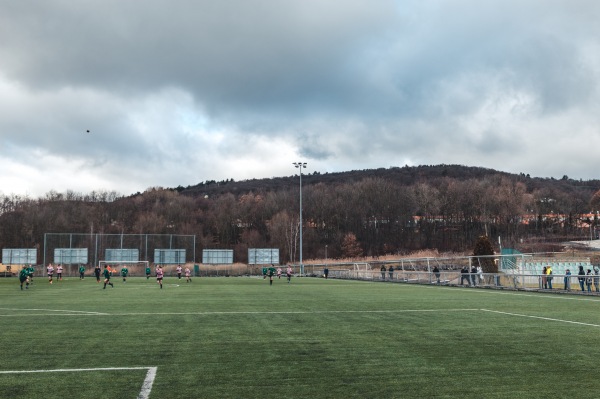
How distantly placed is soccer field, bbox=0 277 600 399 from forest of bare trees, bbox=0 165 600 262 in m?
93.8

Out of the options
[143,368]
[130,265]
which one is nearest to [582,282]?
[143,368]

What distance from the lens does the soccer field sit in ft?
22.4

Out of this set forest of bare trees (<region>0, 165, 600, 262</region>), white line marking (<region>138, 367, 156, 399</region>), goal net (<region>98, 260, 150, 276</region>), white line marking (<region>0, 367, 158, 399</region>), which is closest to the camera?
white line marking (<region>138, 367, 156, 399</region>)

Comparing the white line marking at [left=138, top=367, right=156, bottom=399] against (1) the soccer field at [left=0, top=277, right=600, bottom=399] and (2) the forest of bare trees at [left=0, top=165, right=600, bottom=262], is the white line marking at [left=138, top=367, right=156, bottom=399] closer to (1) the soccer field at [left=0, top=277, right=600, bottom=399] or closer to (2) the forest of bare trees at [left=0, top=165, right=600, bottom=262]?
(1) the soccer field at [left=0, top=277, right=600, bottom=399]

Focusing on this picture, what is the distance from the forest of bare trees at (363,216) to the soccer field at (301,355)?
93772 millimetres

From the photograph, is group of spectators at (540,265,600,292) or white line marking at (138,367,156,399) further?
group of spectators at (540,265,600,292)

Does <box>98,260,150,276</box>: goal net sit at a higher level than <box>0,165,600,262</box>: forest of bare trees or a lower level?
lower

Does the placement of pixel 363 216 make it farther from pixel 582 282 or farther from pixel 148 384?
pixel 148 384

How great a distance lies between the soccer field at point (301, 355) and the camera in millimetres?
6820

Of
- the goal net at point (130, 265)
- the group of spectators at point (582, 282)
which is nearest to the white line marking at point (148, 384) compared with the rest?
the group of spectators at point (582, 282)

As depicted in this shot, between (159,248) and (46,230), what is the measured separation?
33.5 metres

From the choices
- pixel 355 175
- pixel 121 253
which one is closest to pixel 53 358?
pixel 121 253

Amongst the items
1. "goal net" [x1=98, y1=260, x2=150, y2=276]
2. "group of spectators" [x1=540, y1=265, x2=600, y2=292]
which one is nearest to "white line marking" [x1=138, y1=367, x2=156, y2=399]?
"group of spectators" [x1=540, y1=265, x2=600, y2=292]

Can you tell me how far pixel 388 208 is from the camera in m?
126
